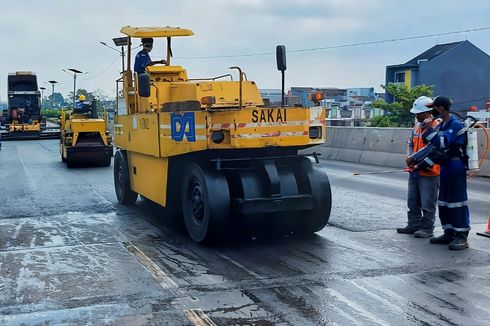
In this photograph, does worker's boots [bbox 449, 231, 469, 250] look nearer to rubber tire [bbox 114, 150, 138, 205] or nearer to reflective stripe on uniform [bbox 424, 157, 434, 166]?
reflective stripe on uniform [bbox 424, 157, 434, 166]

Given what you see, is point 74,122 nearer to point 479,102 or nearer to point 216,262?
point 216,262

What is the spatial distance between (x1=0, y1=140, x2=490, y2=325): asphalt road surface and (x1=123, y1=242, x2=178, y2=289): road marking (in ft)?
0.04

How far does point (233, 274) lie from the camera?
6105mm

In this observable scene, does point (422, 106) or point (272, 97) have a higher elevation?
point (272, 97)

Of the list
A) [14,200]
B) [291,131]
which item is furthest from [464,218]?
[14,200]

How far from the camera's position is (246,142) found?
7.12 m

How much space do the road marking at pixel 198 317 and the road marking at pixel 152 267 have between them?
77 cm

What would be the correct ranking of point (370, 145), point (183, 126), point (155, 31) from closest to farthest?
point (183, 126), point (155, 31), point (370, 145)

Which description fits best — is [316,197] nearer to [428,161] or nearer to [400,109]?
[428,161]

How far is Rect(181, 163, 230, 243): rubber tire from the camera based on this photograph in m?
7.11

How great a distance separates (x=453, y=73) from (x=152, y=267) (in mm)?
48698

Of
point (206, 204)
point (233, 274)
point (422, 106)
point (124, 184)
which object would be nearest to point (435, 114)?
point (422, 106)

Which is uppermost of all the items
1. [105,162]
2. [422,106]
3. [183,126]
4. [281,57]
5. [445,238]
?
[281,57]

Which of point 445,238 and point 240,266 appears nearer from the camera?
point 240,266
